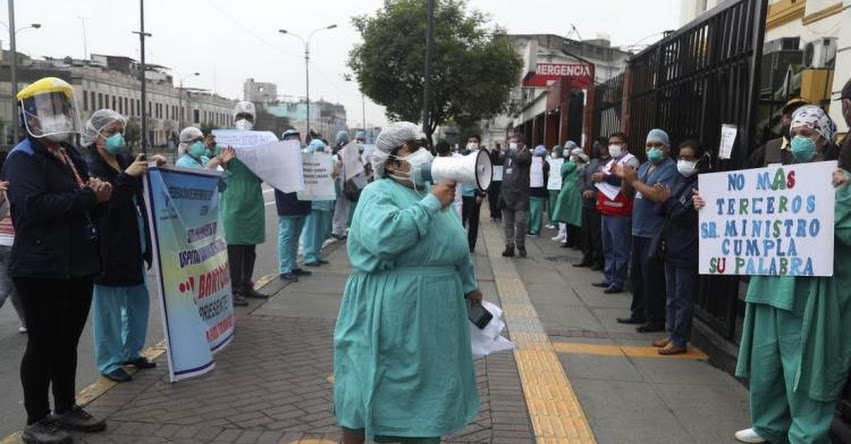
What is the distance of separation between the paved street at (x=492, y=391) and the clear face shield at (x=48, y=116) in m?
1.71

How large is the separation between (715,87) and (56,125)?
511cm

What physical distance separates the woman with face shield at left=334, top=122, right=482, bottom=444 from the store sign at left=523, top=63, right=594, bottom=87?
1760cm

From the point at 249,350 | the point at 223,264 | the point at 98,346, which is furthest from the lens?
the point at 249,350

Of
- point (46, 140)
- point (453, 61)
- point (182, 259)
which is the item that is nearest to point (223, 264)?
point (182, 259)

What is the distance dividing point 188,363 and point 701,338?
4175 millimetres

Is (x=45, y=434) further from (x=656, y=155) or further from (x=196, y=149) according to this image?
(x=656, y=155)

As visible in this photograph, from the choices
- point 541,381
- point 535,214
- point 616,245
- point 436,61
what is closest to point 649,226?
point 616,245

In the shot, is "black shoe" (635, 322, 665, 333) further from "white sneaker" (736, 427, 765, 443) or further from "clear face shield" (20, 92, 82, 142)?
"clear face shield" (20, 92, 82, 142)

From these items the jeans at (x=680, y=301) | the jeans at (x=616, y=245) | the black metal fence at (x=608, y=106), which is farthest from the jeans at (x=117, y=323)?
the black metal fence at (x=608, y=106)

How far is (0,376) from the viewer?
4.79 meters

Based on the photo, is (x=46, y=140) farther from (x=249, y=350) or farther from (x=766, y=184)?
(x=766, y=184)

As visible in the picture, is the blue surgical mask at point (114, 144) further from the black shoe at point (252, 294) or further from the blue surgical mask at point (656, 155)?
the blue surgical mask at point (656, 155)

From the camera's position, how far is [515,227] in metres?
10.9

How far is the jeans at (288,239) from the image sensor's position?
26.7ft
